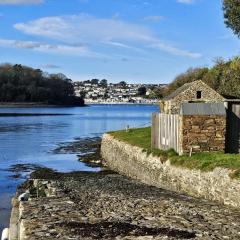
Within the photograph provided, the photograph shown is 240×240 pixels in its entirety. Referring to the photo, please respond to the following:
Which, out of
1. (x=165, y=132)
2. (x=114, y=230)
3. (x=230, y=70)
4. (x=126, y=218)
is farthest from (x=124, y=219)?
(x=230, y=70)

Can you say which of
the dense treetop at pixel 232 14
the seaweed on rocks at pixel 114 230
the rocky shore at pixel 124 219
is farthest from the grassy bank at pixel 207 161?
the dense treetop at pixel 232 14

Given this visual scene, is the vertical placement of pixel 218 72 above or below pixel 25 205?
above

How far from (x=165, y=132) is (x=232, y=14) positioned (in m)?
25.8

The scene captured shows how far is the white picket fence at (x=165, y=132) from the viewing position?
21.4m

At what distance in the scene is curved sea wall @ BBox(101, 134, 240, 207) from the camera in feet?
50.2

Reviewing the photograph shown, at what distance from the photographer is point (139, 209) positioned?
13539 mm

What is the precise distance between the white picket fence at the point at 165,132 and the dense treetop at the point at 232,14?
23.3 meters

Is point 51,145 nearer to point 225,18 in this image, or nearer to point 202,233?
point 225,18

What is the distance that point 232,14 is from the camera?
4616cm

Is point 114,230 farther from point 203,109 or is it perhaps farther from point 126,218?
point 203,109

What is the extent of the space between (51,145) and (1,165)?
55.4 feet

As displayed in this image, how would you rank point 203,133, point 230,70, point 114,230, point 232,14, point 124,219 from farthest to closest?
point 230,70 → point 232,14 → point 203,133 → point 124,219 → point 114,230

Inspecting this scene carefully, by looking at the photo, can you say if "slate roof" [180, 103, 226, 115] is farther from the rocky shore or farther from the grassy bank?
the rocky shore

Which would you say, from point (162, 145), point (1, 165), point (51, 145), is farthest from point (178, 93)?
point (162, 145)
